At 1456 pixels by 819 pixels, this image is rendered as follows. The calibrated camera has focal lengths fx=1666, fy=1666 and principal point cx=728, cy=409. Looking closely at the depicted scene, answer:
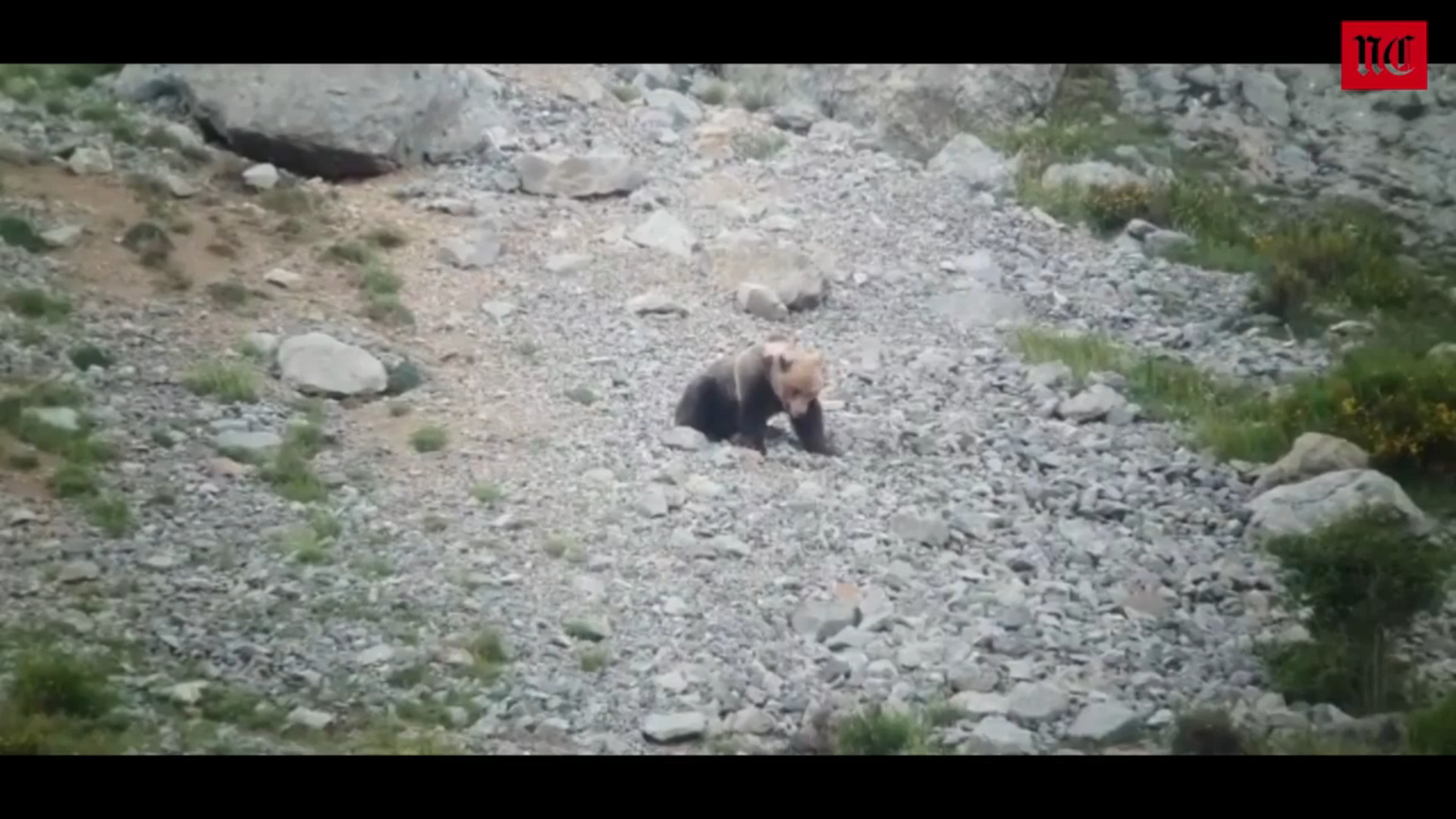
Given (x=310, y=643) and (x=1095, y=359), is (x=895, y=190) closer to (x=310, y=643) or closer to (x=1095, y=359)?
(x=1095, y=359)

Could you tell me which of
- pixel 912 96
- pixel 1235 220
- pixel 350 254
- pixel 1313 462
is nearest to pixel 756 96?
pixel 912 96

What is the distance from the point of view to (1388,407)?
408cm

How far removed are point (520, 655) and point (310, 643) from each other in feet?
1.45

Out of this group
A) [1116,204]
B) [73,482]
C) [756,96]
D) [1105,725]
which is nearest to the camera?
[1105,725]

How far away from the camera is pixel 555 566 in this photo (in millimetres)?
3758

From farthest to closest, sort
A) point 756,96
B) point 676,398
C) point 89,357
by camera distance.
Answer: point 756,96 → point 676,398 → point 89,357

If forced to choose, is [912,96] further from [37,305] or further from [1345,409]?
[37,305]

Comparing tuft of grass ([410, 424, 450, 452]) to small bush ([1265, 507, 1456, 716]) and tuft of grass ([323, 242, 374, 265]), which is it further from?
small bush ([1265, 507, 1456, 716])

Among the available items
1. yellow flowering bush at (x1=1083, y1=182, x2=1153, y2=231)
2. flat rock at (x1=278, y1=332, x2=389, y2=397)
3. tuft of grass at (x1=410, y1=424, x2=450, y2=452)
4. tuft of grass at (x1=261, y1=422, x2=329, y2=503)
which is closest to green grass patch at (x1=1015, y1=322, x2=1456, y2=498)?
yellow flowering bush at (x1=1083, y1=182, x2=1153, y2=231)

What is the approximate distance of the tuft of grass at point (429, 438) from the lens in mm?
4031

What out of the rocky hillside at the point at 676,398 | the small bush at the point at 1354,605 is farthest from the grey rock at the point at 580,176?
the small bush at the point at 1354,605
